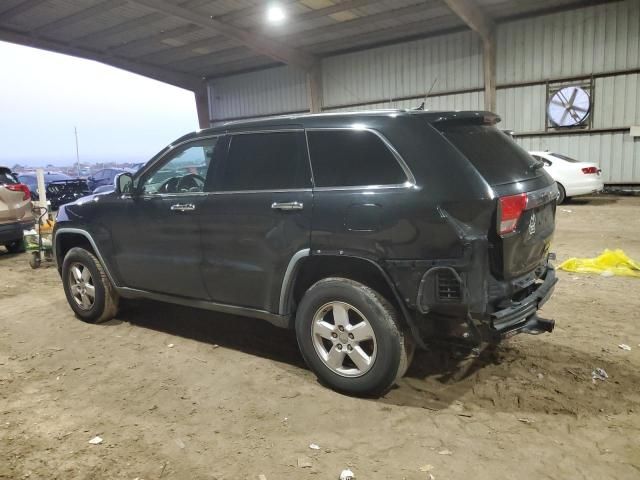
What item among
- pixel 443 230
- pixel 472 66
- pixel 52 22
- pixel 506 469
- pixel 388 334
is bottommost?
pixel 506 469

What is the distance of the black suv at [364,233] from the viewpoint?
2852mm

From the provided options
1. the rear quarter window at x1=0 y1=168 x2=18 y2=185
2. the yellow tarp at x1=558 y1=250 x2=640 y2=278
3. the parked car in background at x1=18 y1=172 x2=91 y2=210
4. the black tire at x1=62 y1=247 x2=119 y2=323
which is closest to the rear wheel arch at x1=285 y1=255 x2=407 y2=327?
the black tire at x1=62 y1=247 x2=119 y2=323

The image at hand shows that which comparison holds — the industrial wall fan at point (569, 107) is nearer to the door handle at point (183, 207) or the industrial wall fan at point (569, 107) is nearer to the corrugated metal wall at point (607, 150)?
the corrugated metal wall at point (607, 150)

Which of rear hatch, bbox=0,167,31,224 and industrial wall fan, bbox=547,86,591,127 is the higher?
industrial wall fan, bbox=547,86,591,127

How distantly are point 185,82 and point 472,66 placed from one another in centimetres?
1297

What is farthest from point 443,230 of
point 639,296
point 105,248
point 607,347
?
point 639,296

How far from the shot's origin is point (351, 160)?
3227mm

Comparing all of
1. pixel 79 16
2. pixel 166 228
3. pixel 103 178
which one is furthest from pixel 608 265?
pixel 103 178

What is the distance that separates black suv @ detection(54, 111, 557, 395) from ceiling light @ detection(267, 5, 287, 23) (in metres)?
12.0

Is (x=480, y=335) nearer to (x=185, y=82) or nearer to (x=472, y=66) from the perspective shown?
(x=472, y=66)

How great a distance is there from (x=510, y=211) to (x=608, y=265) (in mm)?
4195

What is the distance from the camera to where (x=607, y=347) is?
3.90 meters

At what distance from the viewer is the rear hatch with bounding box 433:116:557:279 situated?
2863mm

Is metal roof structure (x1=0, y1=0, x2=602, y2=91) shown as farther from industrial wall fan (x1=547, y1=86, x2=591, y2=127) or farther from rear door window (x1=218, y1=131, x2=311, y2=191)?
rear door window (x1=218, y1=131, x2=311, y2=191)
